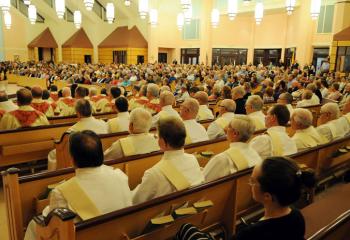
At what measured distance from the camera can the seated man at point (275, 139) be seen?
322 cm

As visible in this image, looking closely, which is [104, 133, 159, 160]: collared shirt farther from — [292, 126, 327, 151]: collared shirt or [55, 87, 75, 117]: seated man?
[55, 87, 75, 117]: seated man

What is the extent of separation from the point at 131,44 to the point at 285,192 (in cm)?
2310

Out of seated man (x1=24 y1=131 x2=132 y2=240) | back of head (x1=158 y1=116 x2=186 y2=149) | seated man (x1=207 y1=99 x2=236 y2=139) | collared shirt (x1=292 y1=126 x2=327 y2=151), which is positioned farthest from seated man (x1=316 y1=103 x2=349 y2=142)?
seated man (x1=24 y1=131 x2=132 y2=240)

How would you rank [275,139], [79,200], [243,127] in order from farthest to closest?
[275,139] < [243,127] < [79,200]

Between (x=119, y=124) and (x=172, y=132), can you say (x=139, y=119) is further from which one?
(x=119, y=124)

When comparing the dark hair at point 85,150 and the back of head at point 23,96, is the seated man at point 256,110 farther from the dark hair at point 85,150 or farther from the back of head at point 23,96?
the back of head at point 23,96

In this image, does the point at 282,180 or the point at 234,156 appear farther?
the point at 234,156

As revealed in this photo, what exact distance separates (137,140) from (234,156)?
1.06 metres

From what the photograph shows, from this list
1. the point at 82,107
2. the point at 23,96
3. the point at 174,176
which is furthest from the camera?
the point at 23,96

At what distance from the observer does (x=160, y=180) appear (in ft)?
7.48

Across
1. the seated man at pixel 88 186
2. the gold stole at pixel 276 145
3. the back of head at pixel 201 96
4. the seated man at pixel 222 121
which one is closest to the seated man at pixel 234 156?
the gold stole at pixel 276 145

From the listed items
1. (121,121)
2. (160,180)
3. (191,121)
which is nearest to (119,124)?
(121,121)

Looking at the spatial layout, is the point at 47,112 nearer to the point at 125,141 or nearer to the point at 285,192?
the point at 125,141

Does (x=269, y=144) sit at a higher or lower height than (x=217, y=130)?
higher
